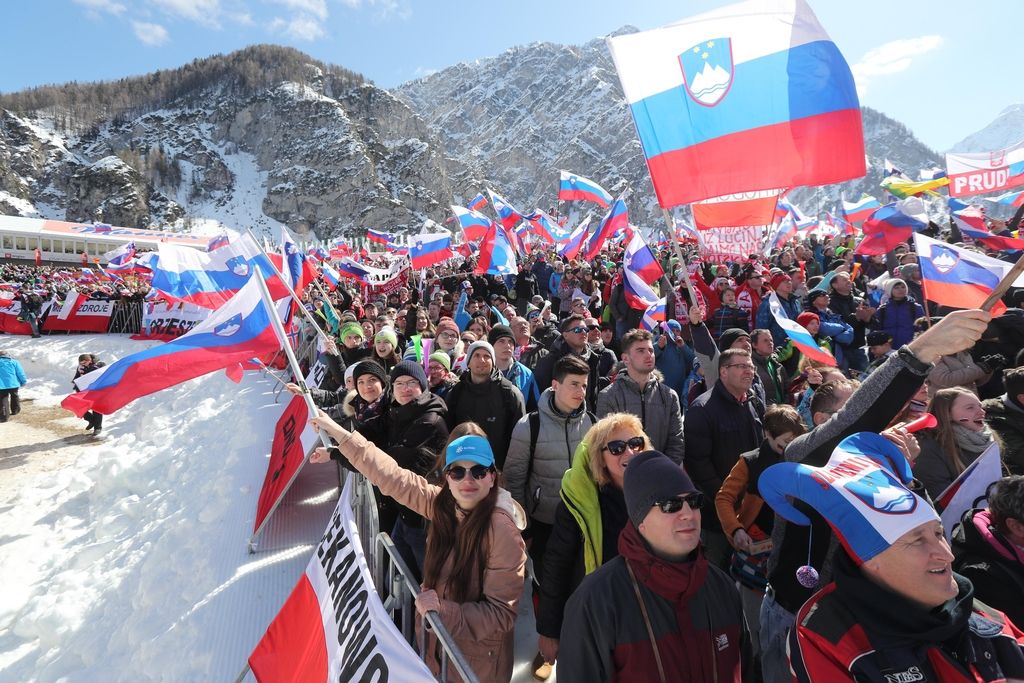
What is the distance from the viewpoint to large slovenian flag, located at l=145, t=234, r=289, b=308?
250 inches

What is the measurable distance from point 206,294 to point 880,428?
697 centimetres

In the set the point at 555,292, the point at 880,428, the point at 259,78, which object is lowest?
the point at 555,292

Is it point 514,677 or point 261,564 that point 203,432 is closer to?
point 261,564

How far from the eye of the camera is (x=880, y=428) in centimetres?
182

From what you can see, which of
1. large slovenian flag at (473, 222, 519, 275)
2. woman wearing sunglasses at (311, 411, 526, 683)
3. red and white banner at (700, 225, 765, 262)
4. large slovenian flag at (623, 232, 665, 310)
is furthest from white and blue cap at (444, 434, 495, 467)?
large slovenian flag at (473, 222, 519, 275)

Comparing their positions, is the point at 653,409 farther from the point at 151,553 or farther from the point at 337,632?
the point at 151,553

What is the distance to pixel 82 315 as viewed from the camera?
59.5 feet

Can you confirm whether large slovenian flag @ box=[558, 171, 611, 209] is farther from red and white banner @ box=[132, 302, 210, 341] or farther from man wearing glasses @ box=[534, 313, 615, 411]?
red and white banner @ box=[132, 302, 210, 341]

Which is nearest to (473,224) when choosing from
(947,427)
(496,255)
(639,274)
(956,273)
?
(496,255)

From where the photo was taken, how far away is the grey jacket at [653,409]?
333 cm

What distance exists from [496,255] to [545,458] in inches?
299

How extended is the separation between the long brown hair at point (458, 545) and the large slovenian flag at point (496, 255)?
8.04 m

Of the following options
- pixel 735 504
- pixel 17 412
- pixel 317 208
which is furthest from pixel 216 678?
pixel 317 208

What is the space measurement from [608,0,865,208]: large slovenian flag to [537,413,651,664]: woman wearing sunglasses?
199cm
